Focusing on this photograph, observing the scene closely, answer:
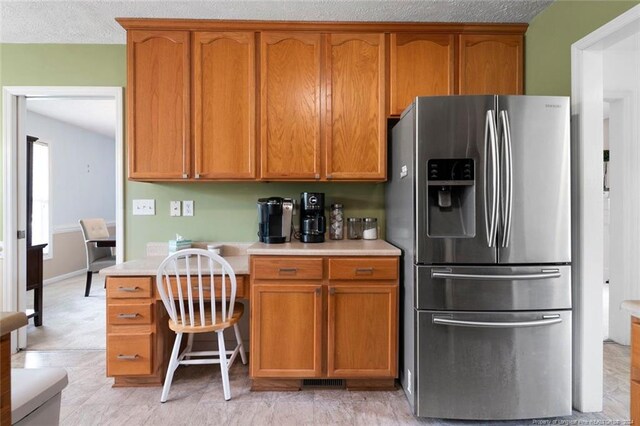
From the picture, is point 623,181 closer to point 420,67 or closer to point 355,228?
point 420,67

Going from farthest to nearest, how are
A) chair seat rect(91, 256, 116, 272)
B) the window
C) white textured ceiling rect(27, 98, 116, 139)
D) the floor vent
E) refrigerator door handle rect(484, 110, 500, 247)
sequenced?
the window
white textured ceiling rect(27, 98, 116, 139)
chair seat rect(91, 256, 116, 272)
the floor vent
refrigerator door handle rect(484, 110, 500, 247)

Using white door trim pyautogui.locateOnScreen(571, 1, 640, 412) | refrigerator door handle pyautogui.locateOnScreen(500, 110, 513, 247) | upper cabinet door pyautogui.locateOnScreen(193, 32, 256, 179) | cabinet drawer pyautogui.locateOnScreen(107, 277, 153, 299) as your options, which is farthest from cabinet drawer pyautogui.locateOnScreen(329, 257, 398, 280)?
cabinet drawer pyautogui.locateOnScreen(107, 277, 153, 299)

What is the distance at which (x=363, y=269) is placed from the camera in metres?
2.04

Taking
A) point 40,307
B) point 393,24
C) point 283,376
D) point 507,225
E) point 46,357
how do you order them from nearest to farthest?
point 507,225
point 283,376
point 393,24
point 46,357
point 40,307

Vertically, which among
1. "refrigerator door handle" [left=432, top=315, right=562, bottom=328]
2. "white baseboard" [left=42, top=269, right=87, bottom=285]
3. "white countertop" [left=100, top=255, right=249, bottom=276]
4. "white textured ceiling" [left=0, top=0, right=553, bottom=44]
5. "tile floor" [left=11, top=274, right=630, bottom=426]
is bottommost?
"tile floor" [left=11, top=274, right=630, bottom=426]

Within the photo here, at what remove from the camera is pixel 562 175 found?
71.0 inches

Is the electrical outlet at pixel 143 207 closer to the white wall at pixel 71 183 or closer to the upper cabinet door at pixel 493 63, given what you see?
the upper cabinet door at pixel 493 63

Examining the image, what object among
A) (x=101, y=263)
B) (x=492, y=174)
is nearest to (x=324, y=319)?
(x=492, y=174)

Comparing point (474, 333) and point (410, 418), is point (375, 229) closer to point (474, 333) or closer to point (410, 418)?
point (474, 333)

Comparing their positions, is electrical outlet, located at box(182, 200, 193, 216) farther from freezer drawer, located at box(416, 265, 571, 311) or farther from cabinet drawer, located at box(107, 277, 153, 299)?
freezer drawer, located at box(416, 265, 571, 311)

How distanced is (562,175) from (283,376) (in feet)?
6.42

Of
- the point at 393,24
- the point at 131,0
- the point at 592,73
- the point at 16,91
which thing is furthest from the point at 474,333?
the point at 16,91

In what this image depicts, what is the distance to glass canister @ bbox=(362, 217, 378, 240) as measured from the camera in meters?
2.57

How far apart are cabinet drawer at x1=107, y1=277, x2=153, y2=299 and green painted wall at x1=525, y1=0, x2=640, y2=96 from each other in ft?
9.23
